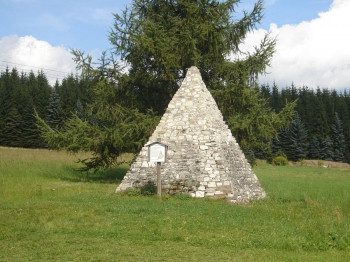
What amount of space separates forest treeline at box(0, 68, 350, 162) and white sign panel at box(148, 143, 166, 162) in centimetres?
4752

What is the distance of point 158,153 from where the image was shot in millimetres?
12227

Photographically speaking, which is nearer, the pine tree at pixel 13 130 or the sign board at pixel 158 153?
the sign board at pixel 158 153

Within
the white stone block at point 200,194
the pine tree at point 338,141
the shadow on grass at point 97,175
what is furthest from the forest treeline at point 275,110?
the white stone block at point 200,194

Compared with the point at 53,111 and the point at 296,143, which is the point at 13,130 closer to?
the point at 53,111

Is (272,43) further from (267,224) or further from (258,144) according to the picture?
(267,224)

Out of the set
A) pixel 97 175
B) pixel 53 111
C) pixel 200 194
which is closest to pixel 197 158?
pixel 200 194

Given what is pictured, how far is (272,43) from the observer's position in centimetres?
1866

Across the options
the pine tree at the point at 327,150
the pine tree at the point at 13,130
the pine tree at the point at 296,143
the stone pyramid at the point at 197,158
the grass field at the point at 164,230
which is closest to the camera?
the grass field at the point at 164,230

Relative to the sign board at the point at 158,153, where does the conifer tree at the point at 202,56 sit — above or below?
above

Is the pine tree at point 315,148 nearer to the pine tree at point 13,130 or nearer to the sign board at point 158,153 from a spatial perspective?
the pine tree at point 13,130

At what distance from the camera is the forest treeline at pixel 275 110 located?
204 feet

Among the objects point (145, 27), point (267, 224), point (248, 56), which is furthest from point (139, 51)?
point (267, 224)

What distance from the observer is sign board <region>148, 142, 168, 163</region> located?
40.0 ft

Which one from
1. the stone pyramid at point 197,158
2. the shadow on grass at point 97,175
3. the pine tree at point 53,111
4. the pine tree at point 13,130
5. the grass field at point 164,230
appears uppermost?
the pine tree at point 53,111
